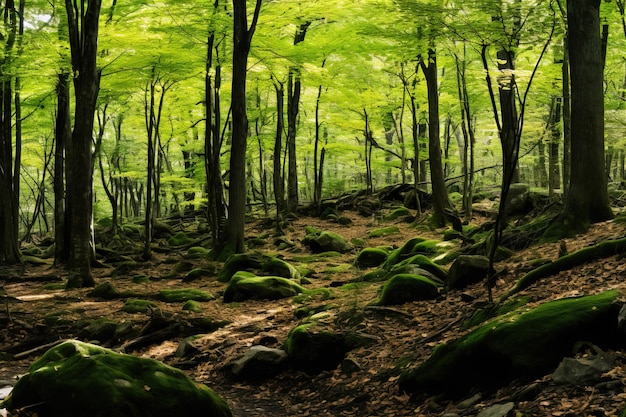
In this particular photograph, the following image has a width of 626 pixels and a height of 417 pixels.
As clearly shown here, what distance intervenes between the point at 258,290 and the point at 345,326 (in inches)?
125

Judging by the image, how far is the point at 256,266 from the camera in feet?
38.8

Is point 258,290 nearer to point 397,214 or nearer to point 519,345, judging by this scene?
point 519,345

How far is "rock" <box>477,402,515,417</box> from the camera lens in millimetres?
3645

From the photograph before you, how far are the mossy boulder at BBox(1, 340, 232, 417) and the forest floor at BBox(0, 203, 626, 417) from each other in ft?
4.13

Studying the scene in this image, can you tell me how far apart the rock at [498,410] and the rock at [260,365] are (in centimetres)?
324

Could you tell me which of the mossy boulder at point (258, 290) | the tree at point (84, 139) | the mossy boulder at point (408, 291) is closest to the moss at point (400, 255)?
the mossy boulder at point (258, 290)

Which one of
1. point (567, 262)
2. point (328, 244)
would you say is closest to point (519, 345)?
point (567, 262)

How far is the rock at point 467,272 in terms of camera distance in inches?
304

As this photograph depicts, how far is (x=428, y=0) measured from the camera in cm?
1007

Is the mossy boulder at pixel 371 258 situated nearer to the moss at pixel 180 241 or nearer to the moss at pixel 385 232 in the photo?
the moss at pixel 385 232

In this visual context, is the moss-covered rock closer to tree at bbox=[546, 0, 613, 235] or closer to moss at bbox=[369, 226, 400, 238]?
moss at bbox=[369, 226, 400, 238]

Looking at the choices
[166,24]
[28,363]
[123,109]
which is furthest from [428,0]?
[123,109]

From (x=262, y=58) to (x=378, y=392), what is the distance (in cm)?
1119

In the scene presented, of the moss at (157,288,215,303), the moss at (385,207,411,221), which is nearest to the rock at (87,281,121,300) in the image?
the moss at (157,288,215,303)
